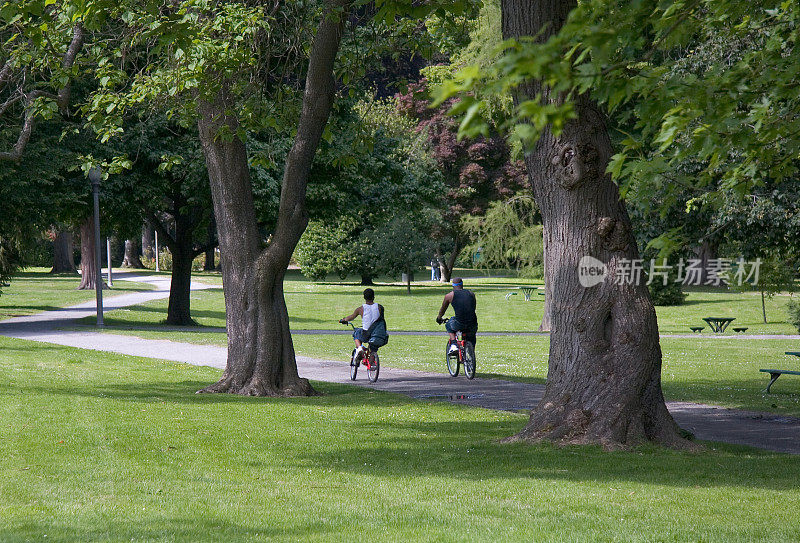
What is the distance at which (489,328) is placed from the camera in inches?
1436

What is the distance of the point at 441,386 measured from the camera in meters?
16.2

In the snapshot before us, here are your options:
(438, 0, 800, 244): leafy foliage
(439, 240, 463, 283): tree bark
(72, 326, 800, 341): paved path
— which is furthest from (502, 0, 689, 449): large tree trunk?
(439, 240, 463, 283): tree bark

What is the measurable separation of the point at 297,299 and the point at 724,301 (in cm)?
2127

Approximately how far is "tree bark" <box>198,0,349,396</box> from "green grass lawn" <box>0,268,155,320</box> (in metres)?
18.5

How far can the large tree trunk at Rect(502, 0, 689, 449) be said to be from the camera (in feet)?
31.7

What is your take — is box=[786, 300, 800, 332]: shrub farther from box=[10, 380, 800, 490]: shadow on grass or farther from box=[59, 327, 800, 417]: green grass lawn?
box=[10, 380, 800, 490]: shadow on grass

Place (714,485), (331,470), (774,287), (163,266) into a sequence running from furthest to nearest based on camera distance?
(163,266)
(774,287)
(331,470)
(714,485)

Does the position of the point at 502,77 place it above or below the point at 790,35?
below

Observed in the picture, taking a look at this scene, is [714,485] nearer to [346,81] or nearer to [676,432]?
[676,432]

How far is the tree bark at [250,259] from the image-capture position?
14.6 meters

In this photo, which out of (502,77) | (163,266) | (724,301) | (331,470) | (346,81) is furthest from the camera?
(163,266)

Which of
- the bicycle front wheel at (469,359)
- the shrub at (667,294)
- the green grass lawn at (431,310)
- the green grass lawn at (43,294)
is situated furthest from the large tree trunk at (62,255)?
the bicycle front wheel at (469,359)

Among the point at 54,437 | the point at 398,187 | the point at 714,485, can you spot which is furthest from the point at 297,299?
the point at 714,485

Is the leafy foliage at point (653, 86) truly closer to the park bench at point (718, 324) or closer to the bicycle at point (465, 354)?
the bicycle at point (465, 354)
